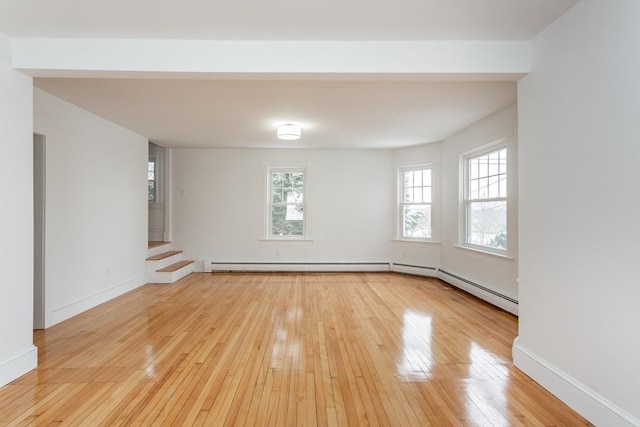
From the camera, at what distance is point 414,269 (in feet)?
21.9

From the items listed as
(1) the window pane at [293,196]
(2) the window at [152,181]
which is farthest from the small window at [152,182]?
(1) the window pane at [293,196]

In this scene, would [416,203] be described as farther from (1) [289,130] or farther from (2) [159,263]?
(2) [159,263]

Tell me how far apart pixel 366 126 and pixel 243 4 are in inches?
124

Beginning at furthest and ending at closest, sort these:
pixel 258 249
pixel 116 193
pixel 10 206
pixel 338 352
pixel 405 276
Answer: pixel 258 249
pixel 405 276
pixel 116 193
pixel 338 352
pixel 10 206

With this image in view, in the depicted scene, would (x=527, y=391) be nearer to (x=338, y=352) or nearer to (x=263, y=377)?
(x=338, y=352)

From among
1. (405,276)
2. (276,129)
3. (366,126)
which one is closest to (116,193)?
(276,129)

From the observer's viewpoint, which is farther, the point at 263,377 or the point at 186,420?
the point at 263,377

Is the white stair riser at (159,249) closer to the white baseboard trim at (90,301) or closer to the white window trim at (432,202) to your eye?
the white baseboard trim at (90,301)

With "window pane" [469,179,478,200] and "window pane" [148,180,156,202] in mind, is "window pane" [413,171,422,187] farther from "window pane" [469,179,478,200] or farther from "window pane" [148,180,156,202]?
"window pane" [148,180,156,202]

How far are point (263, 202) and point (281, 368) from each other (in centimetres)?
459

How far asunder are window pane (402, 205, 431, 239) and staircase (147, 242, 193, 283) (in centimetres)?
426

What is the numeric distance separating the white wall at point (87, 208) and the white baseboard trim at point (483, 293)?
5103 millimetres

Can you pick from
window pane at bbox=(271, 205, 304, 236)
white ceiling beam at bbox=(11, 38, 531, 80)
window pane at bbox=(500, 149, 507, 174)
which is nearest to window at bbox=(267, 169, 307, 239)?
window pane at bbox=(271, 205, 304, 236)

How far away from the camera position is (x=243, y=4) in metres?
2.14
